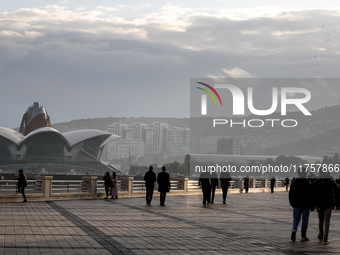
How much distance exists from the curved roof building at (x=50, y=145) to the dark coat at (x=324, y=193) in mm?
116685

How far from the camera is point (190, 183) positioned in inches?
1364

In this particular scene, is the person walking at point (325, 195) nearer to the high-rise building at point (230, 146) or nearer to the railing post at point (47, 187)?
the railing post at point (47, 187)

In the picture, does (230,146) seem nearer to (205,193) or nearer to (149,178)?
(205,193)

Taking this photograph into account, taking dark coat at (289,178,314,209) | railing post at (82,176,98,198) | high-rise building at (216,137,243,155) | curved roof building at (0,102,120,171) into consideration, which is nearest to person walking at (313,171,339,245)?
dark coat at (289,178,314,209)

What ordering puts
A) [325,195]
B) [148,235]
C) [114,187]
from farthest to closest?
[114,187]
[148,235]
[325,195]

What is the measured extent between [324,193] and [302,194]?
0.44 metres

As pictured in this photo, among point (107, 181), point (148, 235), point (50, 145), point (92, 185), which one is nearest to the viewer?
point (148, 235)

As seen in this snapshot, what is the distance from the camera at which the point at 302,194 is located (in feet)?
33.7

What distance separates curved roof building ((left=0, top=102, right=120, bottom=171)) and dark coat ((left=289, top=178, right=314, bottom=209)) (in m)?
Answer: 116

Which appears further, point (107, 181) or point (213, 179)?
point (107, 181)

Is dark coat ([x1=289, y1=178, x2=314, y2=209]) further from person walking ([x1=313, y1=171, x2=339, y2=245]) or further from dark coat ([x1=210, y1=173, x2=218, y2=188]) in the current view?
Answer: dark coat ([x1=210, y1=173, x2=218, y2=188])

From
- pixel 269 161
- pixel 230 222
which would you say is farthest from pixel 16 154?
pixel 230 222

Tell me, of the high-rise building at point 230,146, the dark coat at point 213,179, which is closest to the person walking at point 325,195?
the dark coat at point 213,179

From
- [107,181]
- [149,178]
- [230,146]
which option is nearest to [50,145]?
[230,146]
